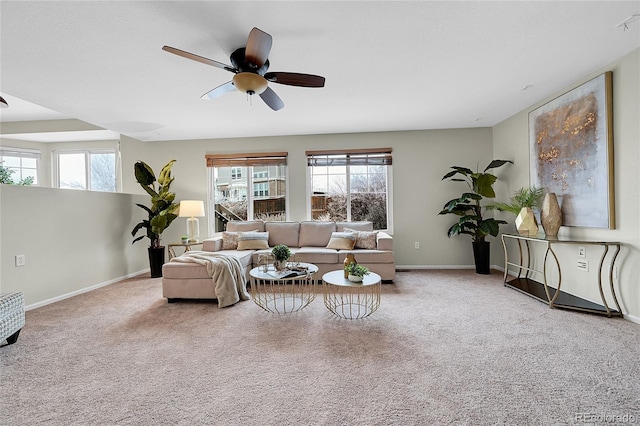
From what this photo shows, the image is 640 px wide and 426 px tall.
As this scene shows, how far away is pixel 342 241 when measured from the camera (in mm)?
4359

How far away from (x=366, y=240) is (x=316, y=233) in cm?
88

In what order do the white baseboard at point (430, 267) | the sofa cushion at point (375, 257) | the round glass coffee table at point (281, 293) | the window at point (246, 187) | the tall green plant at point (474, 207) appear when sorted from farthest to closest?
the window at point (246, 187)
the white baseboard at point (430, 267)
the tall green plant at point (474, 207)
the sofa cushion at point (375, 257)
the round glass coffee table at point (281, 293)

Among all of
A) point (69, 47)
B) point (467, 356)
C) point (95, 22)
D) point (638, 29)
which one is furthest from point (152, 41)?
point (638, 29)

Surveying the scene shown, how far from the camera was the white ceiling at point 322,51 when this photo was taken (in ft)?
6.32

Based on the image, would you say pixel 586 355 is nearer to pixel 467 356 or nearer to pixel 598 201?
pixel 467 356

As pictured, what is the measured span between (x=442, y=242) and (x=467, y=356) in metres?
3.18

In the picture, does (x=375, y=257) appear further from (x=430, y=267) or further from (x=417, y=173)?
(x=417, y=173)

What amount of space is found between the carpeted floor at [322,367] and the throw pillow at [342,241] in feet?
4.52

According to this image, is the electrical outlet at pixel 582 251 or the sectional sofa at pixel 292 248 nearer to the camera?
the electrical outlet at pixel 582 251

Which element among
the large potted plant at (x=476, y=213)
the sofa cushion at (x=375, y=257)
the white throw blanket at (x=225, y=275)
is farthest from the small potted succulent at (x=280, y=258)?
the large potted plant at (x=476, y=213)

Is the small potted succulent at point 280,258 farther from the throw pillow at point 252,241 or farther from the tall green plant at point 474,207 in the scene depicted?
the tall green plant at point 474,207

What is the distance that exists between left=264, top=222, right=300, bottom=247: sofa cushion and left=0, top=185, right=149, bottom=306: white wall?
8.12 feet

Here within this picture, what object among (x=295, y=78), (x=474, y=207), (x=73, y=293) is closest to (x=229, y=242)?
(x=73, y=293)

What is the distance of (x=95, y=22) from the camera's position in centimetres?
199
